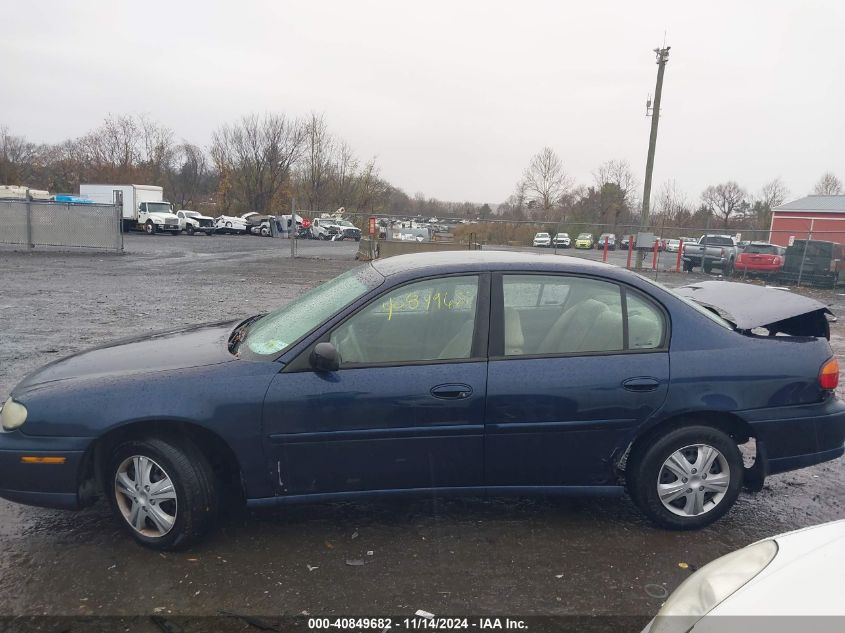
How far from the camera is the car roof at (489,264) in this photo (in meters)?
3.63

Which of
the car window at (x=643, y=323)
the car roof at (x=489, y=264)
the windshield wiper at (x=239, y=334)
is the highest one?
the car roof at (x=489, y=264)

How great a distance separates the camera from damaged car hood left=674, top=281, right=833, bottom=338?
3.82m

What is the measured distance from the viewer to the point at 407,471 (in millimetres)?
3295

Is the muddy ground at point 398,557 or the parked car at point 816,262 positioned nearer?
the muddy ground at point 398,557

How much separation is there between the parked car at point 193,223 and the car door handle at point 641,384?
40470 millimetres

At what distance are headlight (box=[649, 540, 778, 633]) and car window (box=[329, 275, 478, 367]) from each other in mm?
1637

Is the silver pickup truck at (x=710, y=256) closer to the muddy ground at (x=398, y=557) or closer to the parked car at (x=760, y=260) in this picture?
the parked car at (x=760, y=260)

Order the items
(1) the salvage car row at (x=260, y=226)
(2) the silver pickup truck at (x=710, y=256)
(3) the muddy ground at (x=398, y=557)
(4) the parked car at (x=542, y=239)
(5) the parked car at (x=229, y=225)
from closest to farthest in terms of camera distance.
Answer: (3) the muddy ground at (x=398, y=557), (2) the silver pickup truck at (x=710, y=256), (4) the parked car at (x=542, y=239), (1) the salvage car row at (x=260, y=226), (5) the parked car at (x=229, y=225)

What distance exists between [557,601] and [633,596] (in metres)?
0.38

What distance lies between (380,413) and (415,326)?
0.56 meters

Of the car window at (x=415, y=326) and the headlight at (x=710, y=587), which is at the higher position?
the car window at (x=415, y=326)

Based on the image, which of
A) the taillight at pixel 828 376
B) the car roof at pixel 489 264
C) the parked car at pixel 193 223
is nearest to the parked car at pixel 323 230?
the parked car at pixel 193 223

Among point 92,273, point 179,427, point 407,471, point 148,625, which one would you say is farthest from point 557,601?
point 92,273

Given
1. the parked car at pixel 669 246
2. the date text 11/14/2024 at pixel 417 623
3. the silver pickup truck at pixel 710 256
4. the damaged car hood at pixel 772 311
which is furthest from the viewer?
the parked car at pixel 669 246
